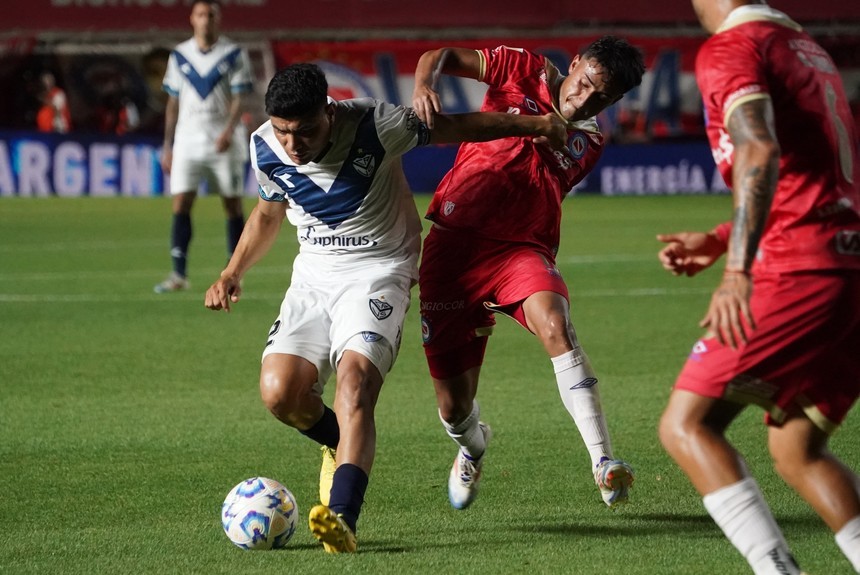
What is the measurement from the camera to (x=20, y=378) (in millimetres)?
8516

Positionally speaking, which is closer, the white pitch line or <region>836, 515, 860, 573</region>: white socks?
<region>836, 515, 860, 573</region>: white socks

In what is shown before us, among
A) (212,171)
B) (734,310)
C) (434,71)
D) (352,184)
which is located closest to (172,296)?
(212,171)

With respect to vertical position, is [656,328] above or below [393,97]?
above

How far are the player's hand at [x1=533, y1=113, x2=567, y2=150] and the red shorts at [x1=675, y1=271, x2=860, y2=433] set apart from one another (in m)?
1.70

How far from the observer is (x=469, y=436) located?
19.2 feet

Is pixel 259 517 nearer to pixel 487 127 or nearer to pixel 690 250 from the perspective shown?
pixel 487 127

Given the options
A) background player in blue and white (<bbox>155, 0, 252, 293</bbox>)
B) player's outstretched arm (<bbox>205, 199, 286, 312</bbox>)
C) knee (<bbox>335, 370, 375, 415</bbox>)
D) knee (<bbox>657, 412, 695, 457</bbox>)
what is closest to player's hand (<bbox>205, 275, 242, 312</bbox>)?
player's outstretched arm (<bbox>205, 199, 286, 312</bbox>)

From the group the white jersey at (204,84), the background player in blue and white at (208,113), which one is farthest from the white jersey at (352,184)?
the white jersey at (204,84)

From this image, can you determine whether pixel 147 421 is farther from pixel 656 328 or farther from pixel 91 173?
pixel 91 173

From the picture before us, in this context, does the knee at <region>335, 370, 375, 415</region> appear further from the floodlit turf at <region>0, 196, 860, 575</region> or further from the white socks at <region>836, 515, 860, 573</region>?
the white socks at <region>836, 515, 860, 573</region>

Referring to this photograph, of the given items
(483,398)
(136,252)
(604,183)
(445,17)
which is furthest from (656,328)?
(445,17)

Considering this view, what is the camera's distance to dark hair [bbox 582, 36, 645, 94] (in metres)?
5.72

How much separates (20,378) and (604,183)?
61.4ft

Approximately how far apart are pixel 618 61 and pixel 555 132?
0.57m
